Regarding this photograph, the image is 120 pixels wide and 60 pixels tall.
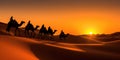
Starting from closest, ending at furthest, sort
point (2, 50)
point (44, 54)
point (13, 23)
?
point (2, 50), point (44, 54), point (13, 23)

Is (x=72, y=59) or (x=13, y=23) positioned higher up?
(x=13, y=23)

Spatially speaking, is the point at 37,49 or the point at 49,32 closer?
the point at 37,49

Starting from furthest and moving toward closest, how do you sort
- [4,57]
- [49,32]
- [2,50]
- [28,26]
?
[49,32]
[28,26]
[2,50]
[4,57]

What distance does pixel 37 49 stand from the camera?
3319 centimetres

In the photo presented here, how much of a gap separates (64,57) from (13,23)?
40981 millimetres

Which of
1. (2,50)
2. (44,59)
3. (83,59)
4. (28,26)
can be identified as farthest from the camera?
(28,26)

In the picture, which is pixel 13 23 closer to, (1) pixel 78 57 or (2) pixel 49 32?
(2) pixel 49 32

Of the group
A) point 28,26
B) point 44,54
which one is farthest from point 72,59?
point 28,26

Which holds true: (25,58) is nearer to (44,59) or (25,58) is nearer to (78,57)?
(44,59)

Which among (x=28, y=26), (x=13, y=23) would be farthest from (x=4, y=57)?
(x=28, y=26)

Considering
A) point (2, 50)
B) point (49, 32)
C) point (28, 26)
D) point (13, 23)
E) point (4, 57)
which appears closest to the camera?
point (4, 57)

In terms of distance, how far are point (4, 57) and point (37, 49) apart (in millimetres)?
12097

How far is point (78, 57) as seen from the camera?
1384 inches

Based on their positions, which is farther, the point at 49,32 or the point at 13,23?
the point at 49,32
